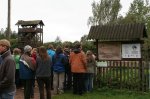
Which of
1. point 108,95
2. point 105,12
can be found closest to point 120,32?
point 108,95

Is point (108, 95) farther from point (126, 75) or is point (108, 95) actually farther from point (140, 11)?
point (140, 11)

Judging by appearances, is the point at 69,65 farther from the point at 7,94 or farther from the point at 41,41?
the point at 41,41

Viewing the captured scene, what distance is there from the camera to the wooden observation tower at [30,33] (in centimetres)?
3180

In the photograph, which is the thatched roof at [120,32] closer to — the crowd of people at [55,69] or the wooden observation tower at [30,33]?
the crowd of people at [55,69]

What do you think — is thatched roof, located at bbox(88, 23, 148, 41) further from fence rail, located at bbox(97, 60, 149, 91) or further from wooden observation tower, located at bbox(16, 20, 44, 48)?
wooden observation tower, located at bbox(16, 20, 44, 48)

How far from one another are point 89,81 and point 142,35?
285 centimetres

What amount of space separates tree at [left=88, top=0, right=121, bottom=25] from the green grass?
49.8 m

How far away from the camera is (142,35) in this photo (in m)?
14.5

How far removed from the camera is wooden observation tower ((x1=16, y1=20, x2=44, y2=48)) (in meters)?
31.8

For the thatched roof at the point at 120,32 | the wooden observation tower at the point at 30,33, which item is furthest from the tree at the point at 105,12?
the thatched roof at the point at 120,32

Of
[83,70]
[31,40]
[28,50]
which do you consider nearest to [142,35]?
[83,70]

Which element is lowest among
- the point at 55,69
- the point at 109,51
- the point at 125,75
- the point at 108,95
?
the point at 108,95

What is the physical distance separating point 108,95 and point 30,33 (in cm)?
1980

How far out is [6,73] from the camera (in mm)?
6688
